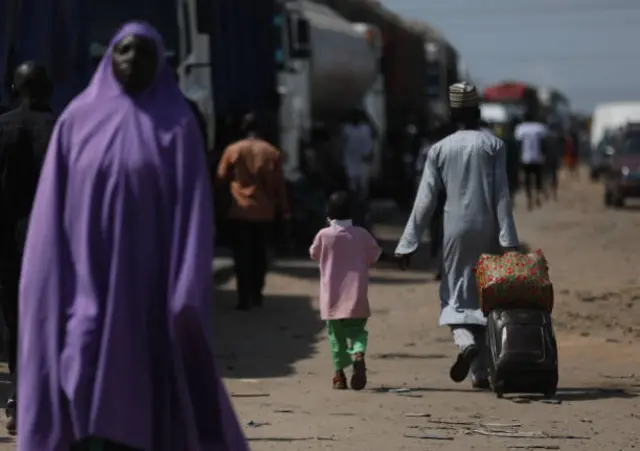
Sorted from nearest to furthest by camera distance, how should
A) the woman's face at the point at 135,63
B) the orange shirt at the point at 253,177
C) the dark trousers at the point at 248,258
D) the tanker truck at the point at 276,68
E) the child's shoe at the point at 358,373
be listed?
the woman's face at the point at 135,63 → the child's shoe at the point at 358,373 → the orange shirt at the point at 253,177 → the dark trousers at the point at 248,258 → the tanker truck at the point at 276,68

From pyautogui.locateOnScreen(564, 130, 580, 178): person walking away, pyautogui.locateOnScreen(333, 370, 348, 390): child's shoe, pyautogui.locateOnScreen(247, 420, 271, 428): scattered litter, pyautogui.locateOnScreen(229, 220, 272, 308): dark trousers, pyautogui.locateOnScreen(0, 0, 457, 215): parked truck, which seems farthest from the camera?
pyautogui.locateOnScreen(564, 130, 580, 178): person walking away

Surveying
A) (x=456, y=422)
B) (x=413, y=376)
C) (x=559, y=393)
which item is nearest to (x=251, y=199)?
(x=413, y=376)

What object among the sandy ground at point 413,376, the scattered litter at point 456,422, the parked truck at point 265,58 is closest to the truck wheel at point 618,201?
the parked truck at point 265,58

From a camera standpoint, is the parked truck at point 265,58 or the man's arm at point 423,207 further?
the parked truck at point 265,58

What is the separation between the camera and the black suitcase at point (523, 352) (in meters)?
10.6

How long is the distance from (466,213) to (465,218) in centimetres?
3

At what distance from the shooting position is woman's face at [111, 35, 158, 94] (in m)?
6.10

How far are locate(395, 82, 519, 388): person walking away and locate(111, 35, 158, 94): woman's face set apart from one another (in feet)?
16.0

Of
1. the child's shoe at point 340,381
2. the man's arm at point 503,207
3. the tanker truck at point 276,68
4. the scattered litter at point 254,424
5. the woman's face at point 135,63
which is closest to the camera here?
the woman's face at point 135,63

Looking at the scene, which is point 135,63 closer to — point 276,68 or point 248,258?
point 248,258

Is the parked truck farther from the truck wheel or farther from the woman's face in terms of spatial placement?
the woman's face

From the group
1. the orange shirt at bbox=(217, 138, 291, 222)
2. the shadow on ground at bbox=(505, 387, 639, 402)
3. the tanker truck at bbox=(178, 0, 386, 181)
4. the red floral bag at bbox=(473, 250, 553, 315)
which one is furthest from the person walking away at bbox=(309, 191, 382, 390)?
the tanker truck at bbox=(178, 0, 386, 181)

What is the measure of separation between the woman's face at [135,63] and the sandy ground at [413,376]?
310 cm

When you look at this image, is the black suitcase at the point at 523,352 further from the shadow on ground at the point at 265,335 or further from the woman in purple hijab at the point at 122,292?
the woman in purple hijab at the point at 122,292
